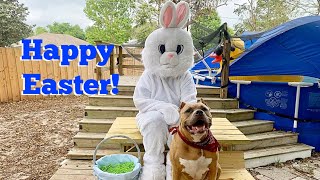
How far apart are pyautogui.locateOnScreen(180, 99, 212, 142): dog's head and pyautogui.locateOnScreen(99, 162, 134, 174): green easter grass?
1.88 feet

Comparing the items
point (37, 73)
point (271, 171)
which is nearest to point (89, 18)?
point (37, 73)

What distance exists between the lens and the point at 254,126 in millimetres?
3602

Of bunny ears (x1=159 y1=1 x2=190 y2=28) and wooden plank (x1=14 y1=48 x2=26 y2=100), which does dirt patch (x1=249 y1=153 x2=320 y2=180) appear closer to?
bunny ears (x1=159 y1=1 x2=190 y2=28)

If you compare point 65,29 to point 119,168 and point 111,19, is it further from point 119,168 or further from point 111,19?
point 119,168

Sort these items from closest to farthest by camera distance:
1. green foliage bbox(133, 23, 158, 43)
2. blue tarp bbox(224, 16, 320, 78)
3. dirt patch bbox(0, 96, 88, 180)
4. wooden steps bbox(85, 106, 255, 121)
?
dirt patch bbox(0, 96, 88, 180) → wooden steps bbox(85, 106, 255, 121) → blue tarp bbox(224, 16, 320, 78) → green foliage bbox(133, 23, 158, 43)

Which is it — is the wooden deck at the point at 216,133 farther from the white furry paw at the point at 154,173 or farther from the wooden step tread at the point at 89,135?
the wooden step tread at the point at 89,135

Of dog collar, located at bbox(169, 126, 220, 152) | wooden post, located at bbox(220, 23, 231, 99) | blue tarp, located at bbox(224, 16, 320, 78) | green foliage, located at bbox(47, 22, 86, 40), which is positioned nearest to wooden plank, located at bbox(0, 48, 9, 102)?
wooden post, located at bbox(220, 23, 231, 99)

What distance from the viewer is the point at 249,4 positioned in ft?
50.4

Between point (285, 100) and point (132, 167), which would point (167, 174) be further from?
point (285, 100)

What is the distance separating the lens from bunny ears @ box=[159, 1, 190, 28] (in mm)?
2070

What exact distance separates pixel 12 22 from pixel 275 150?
491 inches

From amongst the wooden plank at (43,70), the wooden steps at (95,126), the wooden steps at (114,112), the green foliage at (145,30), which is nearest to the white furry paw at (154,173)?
the wooden steps at (95,126)

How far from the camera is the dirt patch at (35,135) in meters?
2.91

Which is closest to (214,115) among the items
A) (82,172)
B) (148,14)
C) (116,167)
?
(82,172)
